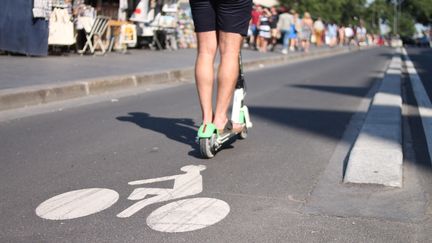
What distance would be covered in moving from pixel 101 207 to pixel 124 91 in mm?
6691

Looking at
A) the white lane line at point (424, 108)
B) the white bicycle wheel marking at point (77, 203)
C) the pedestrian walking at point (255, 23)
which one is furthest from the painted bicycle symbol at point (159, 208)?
the pedestrian walking at point (255, 23)

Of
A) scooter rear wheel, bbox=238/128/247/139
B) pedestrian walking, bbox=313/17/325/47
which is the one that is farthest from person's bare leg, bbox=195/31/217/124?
pedestrian walking, bbox=313/17/325/47

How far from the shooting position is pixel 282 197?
3600mm

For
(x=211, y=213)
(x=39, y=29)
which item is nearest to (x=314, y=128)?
(x=211, y=213)

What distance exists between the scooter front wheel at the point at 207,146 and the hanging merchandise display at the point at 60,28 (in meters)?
9.24

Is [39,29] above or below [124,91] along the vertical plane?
above

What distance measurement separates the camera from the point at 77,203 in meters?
3.47

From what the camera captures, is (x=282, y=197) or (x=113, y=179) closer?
(x=282, y=197)

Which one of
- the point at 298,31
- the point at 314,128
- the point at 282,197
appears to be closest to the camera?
the point at 282,197

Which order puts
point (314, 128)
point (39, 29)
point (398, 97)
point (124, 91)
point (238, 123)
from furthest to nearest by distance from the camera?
1. point (39, 29)
2. point (124, 91)
3. point (398, 97)
4. point (314, 128)
5. point (238, 123)

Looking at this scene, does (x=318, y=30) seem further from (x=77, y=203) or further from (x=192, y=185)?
(x=77, y=203)

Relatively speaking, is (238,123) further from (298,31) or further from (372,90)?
(298,31)

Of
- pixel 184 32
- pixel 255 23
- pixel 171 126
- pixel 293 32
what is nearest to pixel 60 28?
pixel 171 126

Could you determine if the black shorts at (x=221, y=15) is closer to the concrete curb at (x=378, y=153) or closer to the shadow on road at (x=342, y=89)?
the concrete curb at (x=378, y=153)
